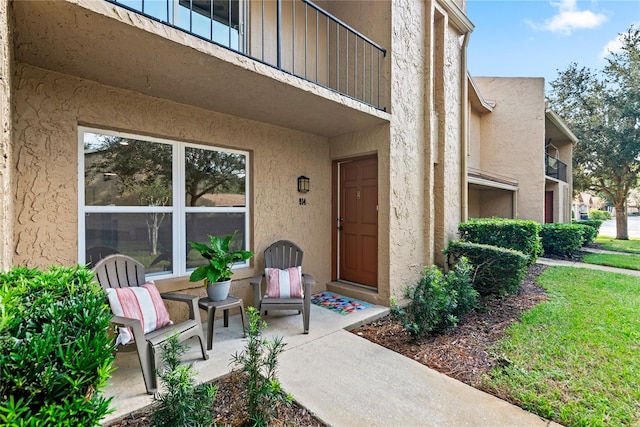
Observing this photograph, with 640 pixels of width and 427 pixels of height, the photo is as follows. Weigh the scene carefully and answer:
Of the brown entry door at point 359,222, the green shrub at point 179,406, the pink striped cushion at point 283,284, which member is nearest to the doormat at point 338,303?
the brown entry door at point 359,222

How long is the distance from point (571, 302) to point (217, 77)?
21.5ft

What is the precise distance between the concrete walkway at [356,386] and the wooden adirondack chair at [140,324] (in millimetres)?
239

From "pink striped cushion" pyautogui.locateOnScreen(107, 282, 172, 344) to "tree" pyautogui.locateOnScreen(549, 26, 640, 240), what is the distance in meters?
19.5

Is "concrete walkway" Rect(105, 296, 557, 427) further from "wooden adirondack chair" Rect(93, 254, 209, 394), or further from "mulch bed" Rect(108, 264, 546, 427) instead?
"wooden adirondack chair" Rect(93, 254, 209, 394)

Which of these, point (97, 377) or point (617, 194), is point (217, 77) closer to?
point (97, 377)

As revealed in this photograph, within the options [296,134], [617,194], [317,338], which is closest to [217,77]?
[296,134]

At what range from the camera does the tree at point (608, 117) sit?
1359cm

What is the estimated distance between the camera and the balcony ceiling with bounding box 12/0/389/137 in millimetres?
2271

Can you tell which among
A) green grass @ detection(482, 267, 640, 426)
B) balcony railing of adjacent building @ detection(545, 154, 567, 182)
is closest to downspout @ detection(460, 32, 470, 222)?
green grass @ detection(482, 267, 640, 426)

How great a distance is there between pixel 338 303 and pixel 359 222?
1.54m

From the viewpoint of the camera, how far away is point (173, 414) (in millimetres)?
1907

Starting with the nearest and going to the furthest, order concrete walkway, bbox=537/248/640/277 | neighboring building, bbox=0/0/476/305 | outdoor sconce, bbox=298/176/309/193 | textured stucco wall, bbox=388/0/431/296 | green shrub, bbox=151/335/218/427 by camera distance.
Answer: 1. green shrub, bbox=151/335/218/427
2. neighboring building, bbox=0/0/476/305
3. textured stucco wall, bbox=388/0/431/296
4. outdoor sconce, bbox=298/176/309/193
5. concrete walkway, bbox=537/248/640/277

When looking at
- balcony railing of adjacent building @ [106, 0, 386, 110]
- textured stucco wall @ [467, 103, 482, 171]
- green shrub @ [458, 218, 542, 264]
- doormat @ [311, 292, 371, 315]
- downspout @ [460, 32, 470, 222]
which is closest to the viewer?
balcony railing of adjacent building @ [106, 0, 386, 110]

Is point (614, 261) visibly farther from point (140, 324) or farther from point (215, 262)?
point (140, 324)
